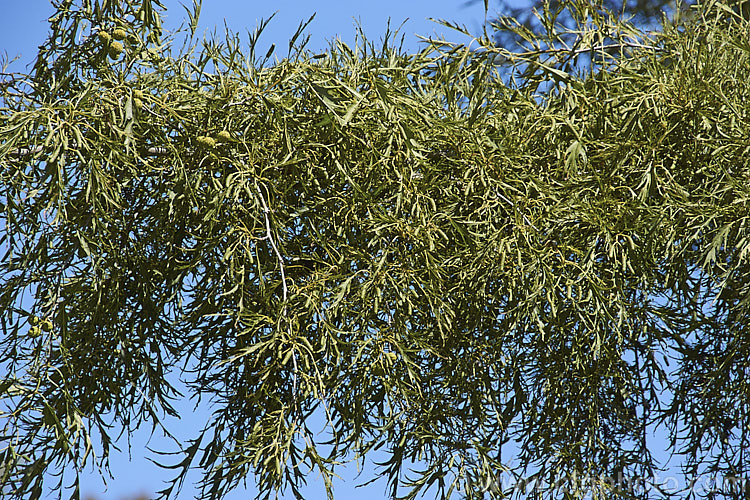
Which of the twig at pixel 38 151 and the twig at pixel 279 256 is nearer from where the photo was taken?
the twig at pixel 279 256

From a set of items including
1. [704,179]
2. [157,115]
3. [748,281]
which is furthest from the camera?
[704,179]

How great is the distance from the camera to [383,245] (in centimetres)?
211

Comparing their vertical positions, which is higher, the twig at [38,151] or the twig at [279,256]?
the twig at [38,151]

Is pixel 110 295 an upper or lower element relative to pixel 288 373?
upper

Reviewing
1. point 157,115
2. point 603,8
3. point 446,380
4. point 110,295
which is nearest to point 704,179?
point 603,8

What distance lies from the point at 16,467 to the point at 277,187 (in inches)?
33.1

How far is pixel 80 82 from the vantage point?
219cm

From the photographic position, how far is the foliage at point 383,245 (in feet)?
6.70

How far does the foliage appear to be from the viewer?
2.04m

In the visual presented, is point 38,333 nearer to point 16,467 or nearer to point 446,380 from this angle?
point 16,467

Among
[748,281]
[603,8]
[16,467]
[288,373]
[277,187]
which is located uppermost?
[603,8]

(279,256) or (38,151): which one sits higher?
(38,151)

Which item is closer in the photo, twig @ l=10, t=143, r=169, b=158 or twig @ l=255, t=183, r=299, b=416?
twig @ l=255, t=183, r=299, b=416

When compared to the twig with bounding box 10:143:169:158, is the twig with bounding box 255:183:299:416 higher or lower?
lower
